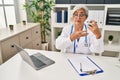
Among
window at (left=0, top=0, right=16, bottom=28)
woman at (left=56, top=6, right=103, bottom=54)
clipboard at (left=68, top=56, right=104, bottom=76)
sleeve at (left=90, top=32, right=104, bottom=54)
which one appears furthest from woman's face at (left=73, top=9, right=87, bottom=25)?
window at (left=0, top=0, right=16, bottom=28)

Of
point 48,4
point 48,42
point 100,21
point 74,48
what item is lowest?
point 48,42

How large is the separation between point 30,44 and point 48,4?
41.5 inches

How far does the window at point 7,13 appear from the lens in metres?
2.71

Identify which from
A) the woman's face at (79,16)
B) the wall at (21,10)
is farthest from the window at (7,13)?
the woman's face at (79,16)

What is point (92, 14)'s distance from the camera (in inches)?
106

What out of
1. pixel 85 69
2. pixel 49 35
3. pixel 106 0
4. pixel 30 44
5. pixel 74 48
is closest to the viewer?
pixel 85 69

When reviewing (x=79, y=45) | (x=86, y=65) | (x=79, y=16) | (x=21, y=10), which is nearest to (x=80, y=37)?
(x=79, y=45)

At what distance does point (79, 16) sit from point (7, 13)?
6.72ft

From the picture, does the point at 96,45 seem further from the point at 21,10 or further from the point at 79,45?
the point at 21,10

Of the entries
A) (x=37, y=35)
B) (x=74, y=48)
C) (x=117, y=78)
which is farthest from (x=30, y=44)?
(x=117, y=78)

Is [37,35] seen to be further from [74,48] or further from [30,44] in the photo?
[74,48]

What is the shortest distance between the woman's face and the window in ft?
6.18

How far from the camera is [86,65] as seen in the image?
125cm

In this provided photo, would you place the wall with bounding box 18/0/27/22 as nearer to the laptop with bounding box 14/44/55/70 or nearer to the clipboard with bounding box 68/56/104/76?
the laptop with bounding box 14/44/55/70
